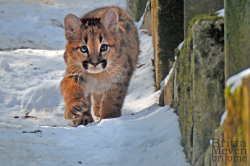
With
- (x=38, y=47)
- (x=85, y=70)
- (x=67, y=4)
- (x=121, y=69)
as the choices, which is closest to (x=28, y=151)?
(x=85, y=70)

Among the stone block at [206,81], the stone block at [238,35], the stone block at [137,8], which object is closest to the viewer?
the stone block at [238,35]

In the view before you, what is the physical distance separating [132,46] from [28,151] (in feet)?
9.92

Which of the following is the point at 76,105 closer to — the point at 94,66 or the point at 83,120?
the point at 83,120

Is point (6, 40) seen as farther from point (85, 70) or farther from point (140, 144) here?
point (140, 144)

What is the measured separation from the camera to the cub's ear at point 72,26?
584 centimetres

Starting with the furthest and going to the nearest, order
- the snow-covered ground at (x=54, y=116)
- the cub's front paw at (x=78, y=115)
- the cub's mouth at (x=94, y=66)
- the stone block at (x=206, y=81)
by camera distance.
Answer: the cub's front paw at (x=78, y=115) → the cub's mouth at (x=94, y=66) → the snow-covered ground at (x=54, y=116) → the stone block at (x=206, y=81)

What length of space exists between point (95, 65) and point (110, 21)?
29.4 inches

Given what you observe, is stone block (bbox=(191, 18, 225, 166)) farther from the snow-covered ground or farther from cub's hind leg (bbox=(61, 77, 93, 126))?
cub's hind leg (bbox=(61, 77, 93, 126))

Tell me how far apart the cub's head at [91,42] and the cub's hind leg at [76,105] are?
0.26m

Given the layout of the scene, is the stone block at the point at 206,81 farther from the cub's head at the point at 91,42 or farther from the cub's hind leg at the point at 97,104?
the cub's hind leg at the point at 97,104

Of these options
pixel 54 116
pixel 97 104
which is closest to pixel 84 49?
pixel 97 104

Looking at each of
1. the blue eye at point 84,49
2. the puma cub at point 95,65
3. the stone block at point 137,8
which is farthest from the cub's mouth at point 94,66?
the stone block at point 137,8

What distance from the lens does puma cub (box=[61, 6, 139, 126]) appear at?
5.70 m

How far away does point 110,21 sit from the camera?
19.7ft
